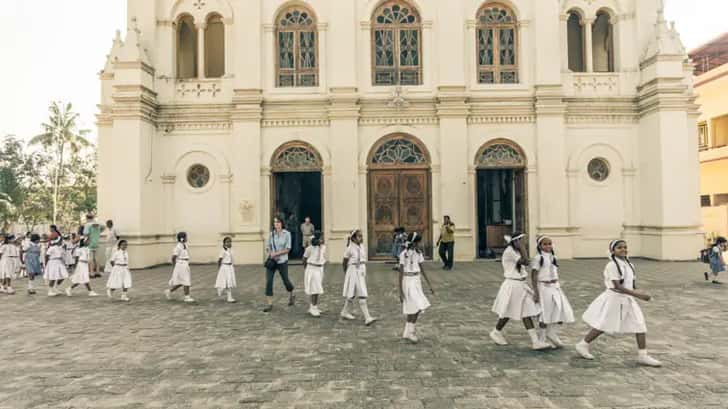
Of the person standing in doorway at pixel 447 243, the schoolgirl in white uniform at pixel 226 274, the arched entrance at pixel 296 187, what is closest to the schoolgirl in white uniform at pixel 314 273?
the schoolgirl in white uniform at pixel 226 274

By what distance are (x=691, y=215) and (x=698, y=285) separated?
6.38 meters

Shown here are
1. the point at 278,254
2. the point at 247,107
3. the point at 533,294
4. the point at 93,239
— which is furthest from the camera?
the point at 247,107

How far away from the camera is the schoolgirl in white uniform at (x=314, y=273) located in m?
8.67

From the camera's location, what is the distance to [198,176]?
17297 millimetres

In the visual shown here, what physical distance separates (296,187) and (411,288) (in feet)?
47.3

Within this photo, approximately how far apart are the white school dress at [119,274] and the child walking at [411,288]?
692 centimetres

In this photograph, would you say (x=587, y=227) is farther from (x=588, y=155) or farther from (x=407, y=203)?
A: (x=407, y=203)

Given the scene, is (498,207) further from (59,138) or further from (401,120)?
(59,138)

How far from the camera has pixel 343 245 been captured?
16438 mm

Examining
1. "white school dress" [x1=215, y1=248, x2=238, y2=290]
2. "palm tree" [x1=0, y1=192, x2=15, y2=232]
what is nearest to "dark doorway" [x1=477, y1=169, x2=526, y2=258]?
"white school dress" [x1=215, y1=248, x2=238, y2=290]

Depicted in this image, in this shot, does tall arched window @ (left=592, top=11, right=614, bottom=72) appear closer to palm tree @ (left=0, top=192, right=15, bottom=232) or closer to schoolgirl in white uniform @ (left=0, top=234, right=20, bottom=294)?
schoolgirl in white uniform @ (left=0, top=234, right=20, bottom=294)

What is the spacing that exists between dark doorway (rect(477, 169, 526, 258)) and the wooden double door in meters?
2.96

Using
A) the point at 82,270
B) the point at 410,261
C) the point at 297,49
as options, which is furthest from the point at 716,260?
the point at 82,270

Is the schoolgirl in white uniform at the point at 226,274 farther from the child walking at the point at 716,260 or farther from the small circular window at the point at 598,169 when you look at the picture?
the small circular window at the point at 598,169
